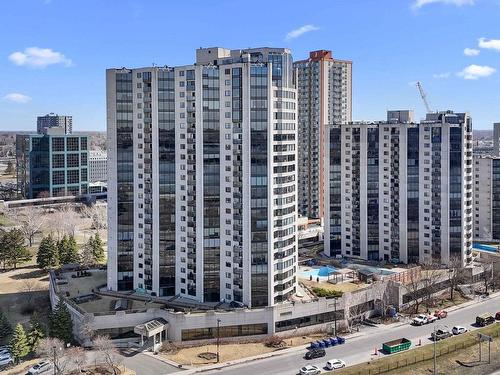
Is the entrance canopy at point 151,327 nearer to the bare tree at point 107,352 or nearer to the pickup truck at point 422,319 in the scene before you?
the bare tree at point 107,352

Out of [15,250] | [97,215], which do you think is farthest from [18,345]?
[97,215]

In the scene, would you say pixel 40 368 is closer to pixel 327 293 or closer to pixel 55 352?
pixel 55 352

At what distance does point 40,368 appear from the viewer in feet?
206

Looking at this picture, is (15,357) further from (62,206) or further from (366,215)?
(62,206)

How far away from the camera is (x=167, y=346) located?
70.4 meters

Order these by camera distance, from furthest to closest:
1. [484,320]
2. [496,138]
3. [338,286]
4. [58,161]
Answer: [58,161] < [496,138] < [338,286] < [484,320]

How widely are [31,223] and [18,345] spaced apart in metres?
79.0

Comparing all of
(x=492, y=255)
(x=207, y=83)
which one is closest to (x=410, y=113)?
(x=492, y=255)

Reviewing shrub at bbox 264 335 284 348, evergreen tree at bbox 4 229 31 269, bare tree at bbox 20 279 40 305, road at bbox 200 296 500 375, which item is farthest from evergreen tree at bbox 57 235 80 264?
road at bbox 200 296 500 375

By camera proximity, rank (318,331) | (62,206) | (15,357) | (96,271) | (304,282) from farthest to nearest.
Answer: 1. (62,206)
2. (96,271)
3. (304,282)
4. (318,331)
5. (15,357)

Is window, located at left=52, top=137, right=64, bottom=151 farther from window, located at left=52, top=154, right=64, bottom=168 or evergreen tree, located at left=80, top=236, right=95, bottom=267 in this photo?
evergreen tree, located at left=80, top=236, right=95, bottom=267

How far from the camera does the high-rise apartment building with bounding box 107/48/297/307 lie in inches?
3017

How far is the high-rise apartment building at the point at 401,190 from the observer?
101 meters

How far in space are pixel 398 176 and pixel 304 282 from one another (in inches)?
1185
